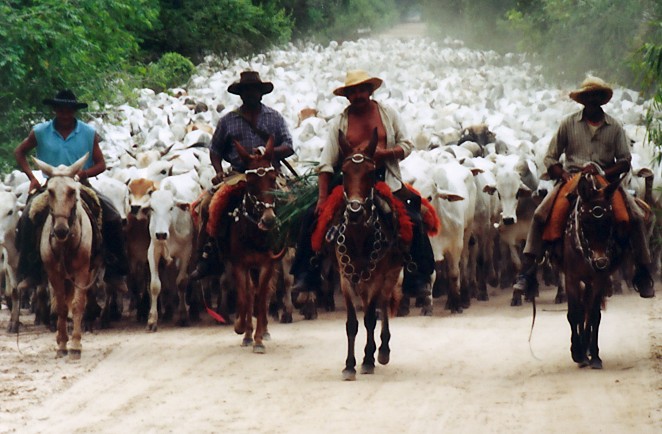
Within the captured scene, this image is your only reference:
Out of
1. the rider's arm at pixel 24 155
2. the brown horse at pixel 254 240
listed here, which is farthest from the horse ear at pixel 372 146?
the rider's arm at pixel 24 155

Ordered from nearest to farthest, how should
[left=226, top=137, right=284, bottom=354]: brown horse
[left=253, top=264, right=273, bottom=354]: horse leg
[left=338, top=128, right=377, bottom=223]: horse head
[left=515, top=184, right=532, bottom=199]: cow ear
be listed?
[left=338, top=128, right=377, bottom=223]: horse head
[left=226, top=137, right=284, bottom=354]: brown horse
[left=253, top=264, right=273, bottom=354]: horse leg
[left=515, top=184, right=532, bottom=199]: cow ear

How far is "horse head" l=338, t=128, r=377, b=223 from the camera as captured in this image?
10.7 m

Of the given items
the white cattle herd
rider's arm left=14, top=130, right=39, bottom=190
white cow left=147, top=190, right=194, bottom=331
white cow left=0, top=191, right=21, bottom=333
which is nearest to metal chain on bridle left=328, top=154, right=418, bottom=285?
the white cattle herd

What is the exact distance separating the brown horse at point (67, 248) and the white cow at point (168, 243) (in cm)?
259

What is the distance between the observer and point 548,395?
1004 cm

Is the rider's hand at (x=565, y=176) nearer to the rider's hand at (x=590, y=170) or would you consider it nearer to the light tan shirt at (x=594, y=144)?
the light tan shirt at (x=594, y=144)

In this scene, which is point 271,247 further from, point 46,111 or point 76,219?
point 46,111

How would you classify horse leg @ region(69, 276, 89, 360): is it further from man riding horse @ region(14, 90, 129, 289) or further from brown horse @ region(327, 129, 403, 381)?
brown horse @ region(327, 129, 403, 381)

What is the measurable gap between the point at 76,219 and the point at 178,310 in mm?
4075

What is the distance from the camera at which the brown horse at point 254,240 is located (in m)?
12.5

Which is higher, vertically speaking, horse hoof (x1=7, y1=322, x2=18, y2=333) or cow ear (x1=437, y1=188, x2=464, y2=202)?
cow ear (x1=437, y1=188, x2=464, y2=202)

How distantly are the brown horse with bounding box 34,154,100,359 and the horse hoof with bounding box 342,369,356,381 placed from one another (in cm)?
289

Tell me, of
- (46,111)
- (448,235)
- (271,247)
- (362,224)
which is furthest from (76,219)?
(46,111)

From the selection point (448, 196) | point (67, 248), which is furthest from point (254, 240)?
point (448, 196)
